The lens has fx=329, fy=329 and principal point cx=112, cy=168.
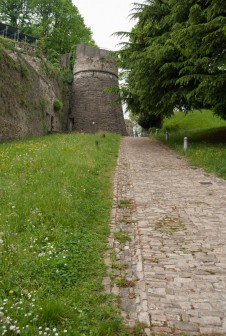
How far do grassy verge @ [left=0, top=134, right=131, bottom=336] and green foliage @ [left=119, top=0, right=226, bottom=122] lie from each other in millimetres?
7290

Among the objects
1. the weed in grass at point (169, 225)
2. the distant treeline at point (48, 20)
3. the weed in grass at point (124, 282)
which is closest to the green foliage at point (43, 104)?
the distant treeline at point (48, 20)

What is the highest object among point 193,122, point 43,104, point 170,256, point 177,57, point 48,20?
point 48,20

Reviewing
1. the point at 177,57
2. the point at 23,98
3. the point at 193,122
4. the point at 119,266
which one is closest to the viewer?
the point at 119,266

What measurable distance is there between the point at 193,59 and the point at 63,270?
443 inches

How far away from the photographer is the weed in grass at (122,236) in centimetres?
509

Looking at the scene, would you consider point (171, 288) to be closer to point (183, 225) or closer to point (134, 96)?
point (183, 225)

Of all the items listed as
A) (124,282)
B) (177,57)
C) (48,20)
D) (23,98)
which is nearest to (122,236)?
(124,282)

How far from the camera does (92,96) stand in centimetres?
3080

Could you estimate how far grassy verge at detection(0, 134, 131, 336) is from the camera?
2996 millimetres

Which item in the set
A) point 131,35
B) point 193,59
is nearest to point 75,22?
point 131,35

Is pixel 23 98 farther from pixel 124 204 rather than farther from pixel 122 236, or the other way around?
pixel 122 236

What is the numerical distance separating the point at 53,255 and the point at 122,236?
1422 mm

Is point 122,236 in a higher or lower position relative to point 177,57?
lower

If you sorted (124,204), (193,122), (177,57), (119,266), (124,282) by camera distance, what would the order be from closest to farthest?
(124,282), (119,266), (124,204), (177,57), (193,122)
